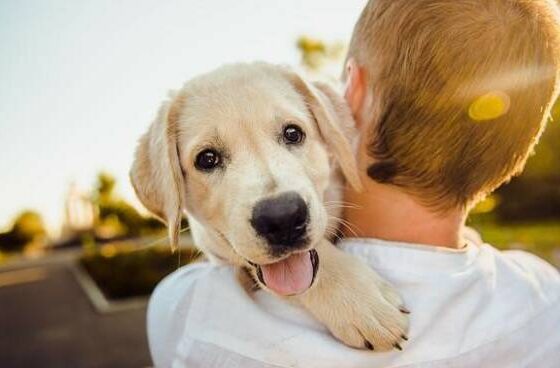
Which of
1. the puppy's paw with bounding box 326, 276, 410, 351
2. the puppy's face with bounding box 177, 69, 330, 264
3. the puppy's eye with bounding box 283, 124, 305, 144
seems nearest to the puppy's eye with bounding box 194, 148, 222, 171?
the puppy's face with bounding box 177, 69, 330, 264

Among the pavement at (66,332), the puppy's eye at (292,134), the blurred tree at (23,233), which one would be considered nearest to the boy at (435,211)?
the puppy's eye at (292,134)

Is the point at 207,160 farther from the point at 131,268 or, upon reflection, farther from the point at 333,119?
the point at 131,268

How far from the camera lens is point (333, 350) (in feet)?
7.52

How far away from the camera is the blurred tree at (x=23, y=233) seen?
1713 inches

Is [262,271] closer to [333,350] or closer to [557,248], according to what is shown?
Result: [333,350]

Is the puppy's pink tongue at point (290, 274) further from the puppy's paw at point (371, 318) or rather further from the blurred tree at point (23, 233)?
the blurred tree at point (23, 233)

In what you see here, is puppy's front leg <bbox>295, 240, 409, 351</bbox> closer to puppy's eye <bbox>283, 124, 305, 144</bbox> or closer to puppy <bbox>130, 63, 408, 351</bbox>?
puppy <bbox>130, 63, 408, 351</bbox>

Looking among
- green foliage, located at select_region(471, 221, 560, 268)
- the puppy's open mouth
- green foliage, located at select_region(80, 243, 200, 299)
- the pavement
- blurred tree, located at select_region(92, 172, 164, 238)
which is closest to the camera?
the puppy's open mouth

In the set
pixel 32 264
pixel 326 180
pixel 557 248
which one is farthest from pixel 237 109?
pixel 32 264

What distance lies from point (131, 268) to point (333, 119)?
1638 centimetres

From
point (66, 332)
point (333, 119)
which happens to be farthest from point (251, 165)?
point (66, 332)

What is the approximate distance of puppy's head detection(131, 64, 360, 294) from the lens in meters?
2.62

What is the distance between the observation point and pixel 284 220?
2.58 metres

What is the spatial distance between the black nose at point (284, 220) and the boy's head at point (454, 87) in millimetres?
358
